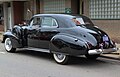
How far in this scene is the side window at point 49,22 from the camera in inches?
415

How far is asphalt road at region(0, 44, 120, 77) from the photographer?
837cm

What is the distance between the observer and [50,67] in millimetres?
9375

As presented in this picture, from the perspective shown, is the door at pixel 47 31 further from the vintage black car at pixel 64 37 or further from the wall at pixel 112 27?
the wall at pixel 112 27

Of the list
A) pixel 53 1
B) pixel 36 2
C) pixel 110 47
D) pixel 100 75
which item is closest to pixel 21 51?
pixel 110 47

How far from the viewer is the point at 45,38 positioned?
415 inches

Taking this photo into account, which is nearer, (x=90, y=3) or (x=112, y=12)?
(x=112, y=12)

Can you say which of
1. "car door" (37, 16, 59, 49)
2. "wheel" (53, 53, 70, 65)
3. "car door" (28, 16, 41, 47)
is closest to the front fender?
"wheel" (53, 53, 70, 65)

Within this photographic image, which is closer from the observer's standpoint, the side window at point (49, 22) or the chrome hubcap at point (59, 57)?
the chrome hubcap at point (59, 57)

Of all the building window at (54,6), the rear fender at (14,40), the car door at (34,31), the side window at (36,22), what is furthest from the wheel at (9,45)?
the building window at (54,6)

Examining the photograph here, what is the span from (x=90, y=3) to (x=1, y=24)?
12399 millimetres

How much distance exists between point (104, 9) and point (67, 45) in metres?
7.58

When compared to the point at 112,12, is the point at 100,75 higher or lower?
lower

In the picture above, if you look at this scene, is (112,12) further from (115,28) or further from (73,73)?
(73,73)

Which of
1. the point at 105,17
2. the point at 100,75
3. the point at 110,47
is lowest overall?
the point at 100,75
